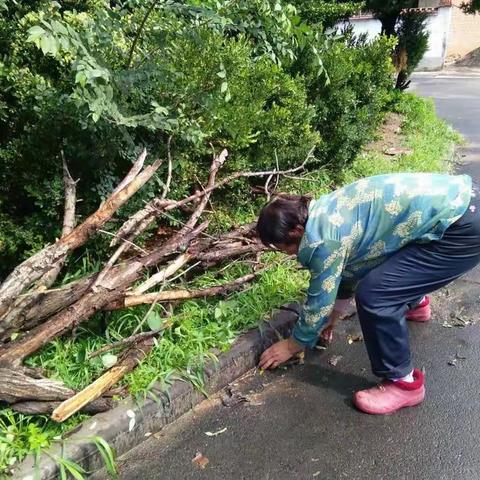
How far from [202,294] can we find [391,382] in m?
1.21

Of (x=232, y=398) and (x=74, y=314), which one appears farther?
(x=232, y=398)

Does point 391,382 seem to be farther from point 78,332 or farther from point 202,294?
point 78,332

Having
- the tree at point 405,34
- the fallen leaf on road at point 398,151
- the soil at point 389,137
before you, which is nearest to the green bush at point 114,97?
the fallen leaf on road at point 398,151

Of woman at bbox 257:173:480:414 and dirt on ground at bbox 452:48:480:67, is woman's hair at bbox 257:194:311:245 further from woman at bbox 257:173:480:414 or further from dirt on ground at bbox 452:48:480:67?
dirt on ground at bbox 452:48:480:67

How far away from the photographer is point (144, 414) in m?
2.88

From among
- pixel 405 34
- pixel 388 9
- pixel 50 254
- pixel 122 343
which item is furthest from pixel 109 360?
pixel 405 34

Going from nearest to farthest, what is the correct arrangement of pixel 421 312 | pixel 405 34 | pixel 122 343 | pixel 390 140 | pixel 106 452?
1. pixel 106 452
2. pixel 122 343
3. pixel 421 312
4. pixel 390 140
5. pixel 405 34

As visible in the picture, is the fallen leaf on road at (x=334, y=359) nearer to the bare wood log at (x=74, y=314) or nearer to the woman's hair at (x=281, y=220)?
the woman's hair at (x=281, y=220)

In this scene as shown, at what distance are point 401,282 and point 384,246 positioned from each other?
0.64 feet

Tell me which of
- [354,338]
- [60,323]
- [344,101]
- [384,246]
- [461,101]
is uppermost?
[344,101]

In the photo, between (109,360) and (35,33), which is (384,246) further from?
(35,33)

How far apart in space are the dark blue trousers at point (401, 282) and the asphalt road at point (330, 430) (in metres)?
0.30

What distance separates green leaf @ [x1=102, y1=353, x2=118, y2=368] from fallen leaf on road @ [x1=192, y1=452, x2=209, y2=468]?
0.62 m

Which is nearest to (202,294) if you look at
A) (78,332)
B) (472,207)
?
(78,332)
